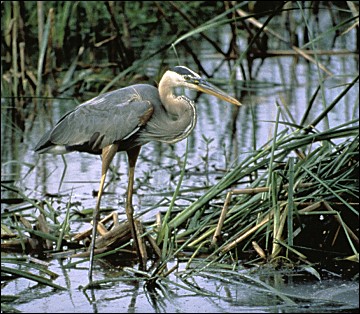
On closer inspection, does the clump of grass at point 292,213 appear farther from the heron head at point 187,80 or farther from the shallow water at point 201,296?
the heron head at point 187,80

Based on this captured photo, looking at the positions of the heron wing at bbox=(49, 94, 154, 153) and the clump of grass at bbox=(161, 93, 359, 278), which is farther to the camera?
the heron wing at bbox=(49, 94, 154, 153)

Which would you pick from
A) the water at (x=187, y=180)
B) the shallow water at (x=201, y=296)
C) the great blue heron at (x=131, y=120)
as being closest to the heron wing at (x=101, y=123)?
the great blue heron at (x=131, y=120)

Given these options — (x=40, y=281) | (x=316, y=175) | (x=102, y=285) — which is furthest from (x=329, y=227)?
(x=40, y=281)

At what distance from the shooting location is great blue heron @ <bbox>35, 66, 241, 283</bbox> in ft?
17.6

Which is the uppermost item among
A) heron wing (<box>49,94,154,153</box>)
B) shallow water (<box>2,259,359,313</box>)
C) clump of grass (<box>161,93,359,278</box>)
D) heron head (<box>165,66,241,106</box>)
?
heron head (<box>165,66,241,106</box>)

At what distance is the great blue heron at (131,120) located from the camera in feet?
17.6

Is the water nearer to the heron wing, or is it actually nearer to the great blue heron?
the great blue heron

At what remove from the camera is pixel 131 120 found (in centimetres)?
538

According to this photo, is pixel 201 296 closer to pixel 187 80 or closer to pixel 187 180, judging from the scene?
pixel 187 80

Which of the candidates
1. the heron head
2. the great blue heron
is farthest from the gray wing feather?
the heron head

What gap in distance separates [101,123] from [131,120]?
0.17m

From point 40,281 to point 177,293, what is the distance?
63cm

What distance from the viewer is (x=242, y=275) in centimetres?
464

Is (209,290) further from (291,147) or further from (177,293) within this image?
(291,147)
